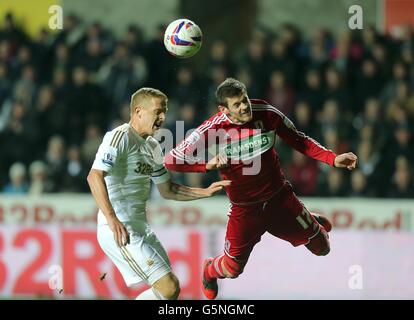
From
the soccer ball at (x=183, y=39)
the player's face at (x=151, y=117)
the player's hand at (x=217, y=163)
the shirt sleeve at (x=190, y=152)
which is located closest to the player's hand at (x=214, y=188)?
the player's hand at (x=217, y=163)

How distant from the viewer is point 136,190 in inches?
310

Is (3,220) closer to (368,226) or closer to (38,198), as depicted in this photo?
(38,198)

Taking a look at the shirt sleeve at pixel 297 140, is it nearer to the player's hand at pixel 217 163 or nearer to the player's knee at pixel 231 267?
the player's hand at pixel 217 163

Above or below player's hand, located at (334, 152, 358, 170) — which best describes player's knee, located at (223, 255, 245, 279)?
below

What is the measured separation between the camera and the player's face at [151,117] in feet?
25.9

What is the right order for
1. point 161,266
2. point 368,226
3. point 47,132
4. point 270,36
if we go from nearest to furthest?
point 161,266 → point 368,226 → point 47,132 → point 270,36

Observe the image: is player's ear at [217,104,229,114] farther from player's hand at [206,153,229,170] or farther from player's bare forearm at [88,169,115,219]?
player's bare forearm at [88,169,115,219]

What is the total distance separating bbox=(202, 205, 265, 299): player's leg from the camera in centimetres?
807

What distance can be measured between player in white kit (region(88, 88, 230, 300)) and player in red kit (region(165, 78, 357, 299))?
201 mm

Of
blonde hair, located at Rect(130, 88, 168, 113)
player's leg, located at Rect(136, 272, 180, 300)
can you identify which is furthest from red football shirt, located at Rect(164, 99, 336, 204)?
player's leg, located at Rect(136, 272, 180, 300)

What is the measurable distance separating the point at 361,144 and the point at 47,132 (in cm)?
371

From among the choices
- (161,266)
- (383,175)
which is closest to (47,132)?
(383,175)

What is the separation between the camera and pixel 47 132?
39.5ft

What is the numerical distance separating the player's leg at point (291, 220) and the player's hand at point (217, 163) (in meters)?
0.55
